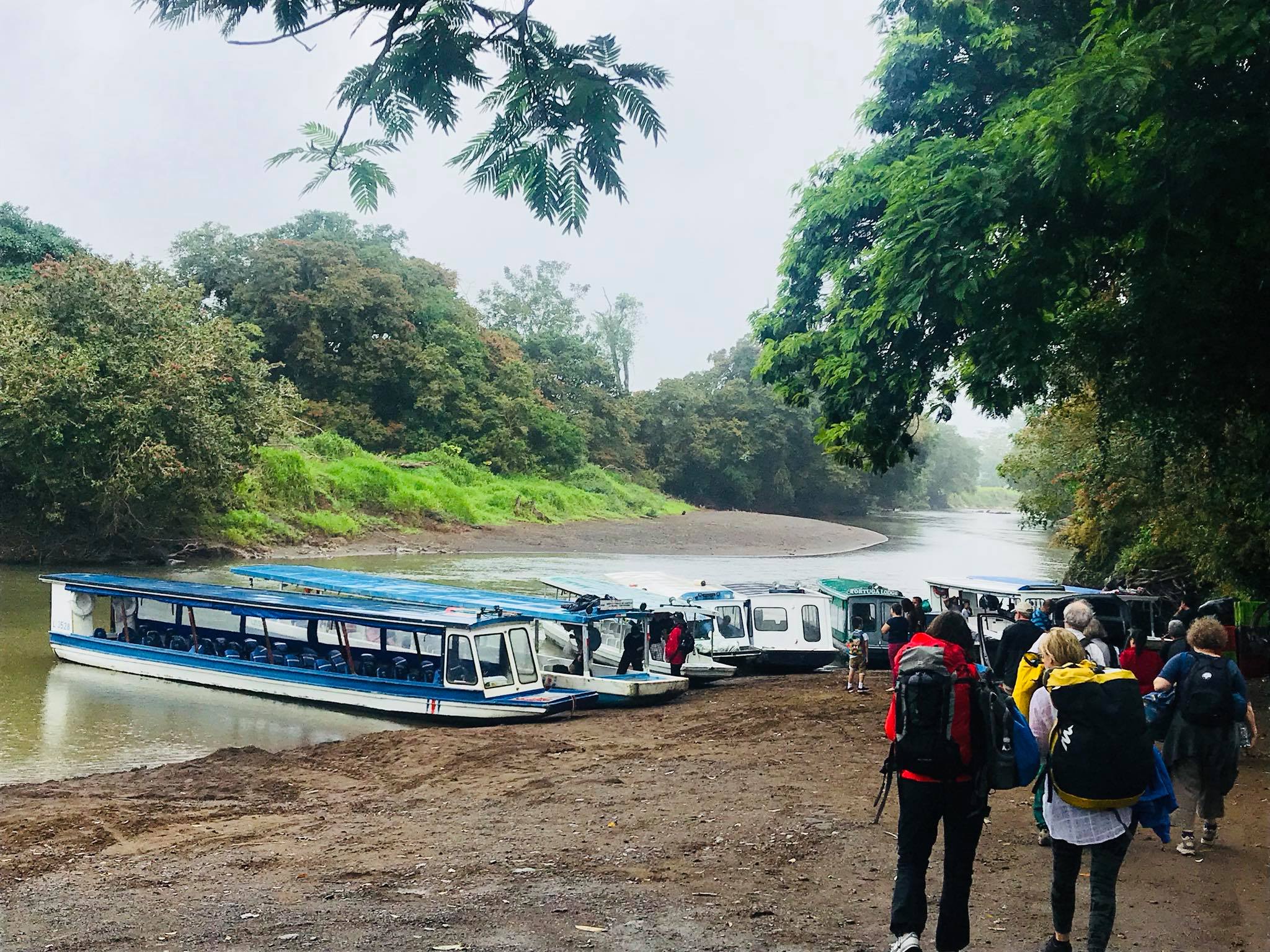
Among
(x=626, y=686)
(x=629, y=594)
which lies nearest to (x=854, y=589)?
(x=629, y=594)

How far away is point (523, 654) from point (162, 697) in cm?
704

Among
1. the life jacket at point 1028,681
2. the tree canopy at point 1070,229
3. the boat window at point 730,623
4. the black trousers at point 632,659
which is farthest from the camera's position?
the boat window at point 730,623

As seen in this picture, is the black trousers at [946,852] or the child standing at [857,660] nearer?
the black trousers at [946,852]

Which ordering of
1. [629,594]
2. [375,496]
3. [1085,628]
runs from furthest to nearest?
[375,496]
[629,594]
[1085,628]

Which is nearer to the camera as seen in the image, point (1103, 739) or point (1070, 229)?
point (1103, 739)

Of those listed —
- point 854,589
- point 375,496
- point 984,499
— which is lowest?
point 854,589

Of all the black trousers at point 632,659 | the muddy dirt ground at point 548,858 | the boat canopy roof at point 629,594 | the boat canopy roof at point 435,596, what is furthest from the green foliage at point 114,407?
the muddy dirt ground at point 548,858

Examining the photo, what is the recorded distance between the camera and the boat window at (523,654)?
1781cm

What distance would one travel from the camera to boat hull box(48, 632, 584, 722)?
56.4 ft

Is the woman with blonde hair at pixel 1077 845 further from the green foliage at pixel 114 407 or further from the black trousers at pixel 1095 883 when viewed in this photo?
the green foliage at pixel 114 407

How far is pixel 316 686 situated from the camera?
61.5 feet

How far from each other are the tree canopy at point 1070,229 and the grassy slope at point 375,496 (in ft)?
107

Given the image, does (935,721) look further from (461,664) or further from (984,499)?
(984,499)

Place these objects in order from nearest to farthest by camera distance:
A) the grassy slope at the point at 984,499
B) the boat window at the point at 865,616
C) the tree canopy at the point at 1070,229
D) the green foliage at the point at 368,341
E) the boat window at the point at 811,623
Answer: the tree canopy at the point at 1070,229, the boat window at the point at 865,616, the boat window at the point at 811,623, the green foliage at the point at 368,341, the grassy slope at the point at 984,499
